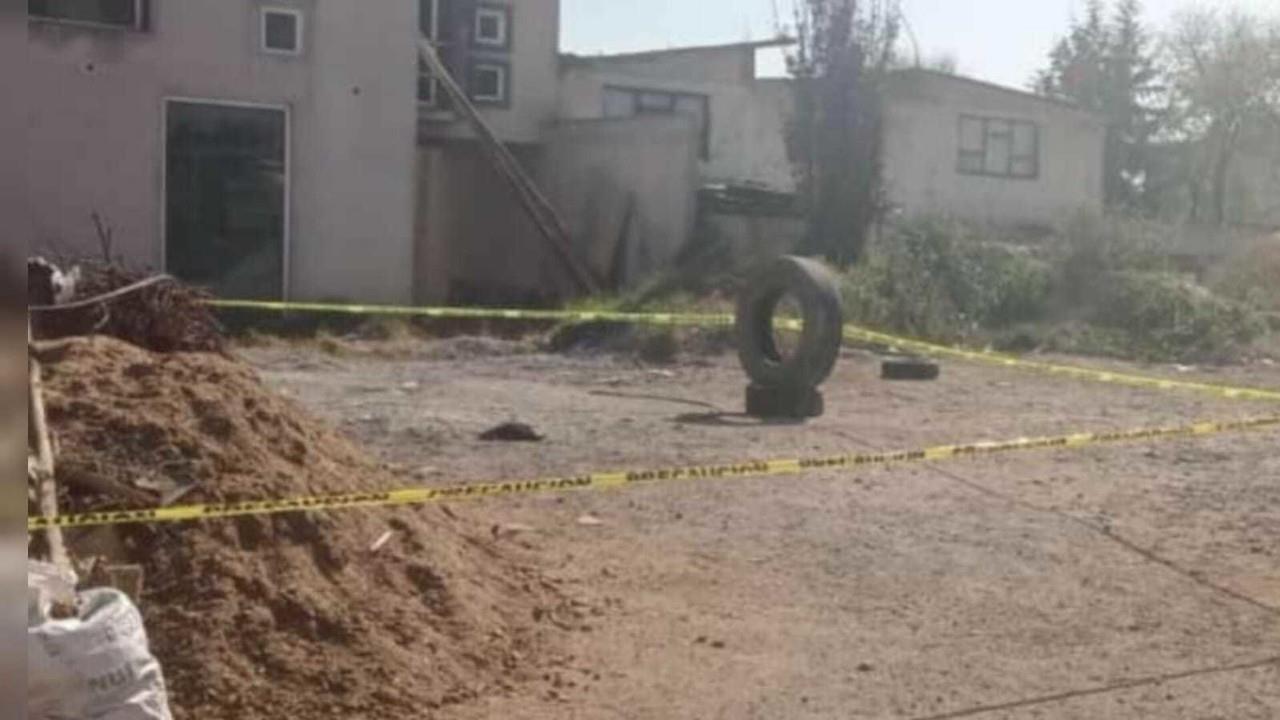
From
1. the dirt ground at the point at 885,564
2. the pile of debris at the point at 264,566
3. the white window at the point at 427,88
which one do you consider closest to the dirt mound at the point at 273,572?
the pile of debris at the point at 264,566

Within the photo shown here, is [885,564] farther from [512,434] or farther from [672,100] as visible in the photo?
[672,100]

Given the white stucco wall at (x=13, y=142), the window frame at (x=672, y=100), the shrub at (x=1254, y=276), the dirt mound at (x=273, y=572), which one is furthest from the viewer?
the window frame at (x=672, y=100)

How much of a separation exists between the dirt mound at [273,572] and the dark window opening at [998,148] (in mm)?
30807

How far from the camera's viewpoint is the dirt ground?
6.12 meters

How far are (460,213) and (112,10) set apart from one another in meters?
7.92

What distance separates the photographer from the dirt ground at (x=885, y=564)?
6.12 metres

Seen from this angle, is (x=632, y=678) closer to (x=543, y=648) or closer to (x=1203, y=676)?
(x=543, y=648)

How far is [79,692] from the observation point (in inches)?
160

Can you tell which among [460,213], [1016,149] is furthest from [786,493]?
[1016,149]

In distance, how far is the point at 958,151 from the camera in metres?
36.7

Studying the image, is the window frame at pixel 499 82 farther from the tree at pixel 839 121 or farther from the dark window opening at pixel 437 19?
the tree at pixel 839 121

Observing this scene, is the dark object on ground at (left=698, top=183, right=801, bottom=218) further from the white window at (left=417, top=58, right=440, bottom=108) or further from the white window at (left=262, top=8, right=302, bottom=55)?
the white window at (left=262, top=8, right=302, bottom=55)

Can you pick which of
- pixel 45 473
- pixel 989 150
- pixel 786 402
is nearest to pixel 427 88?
pixel 989 150

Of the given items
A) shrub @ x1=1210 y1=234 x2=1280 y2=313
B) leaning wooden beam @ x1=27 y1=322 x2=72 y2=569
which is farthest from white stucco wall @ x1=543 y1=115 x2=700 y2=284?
leaning wooden beam @ x1=27 y1=322 x2=72 y2=569
